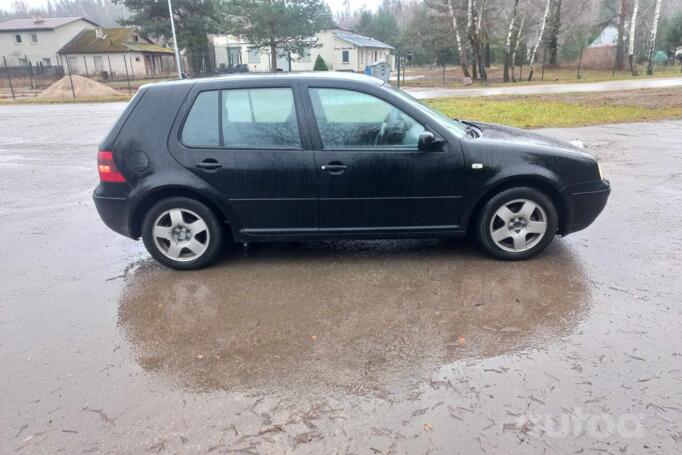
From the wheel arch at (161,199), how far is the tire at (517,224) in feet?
7.95

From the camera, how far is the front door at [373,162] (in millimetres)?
4367

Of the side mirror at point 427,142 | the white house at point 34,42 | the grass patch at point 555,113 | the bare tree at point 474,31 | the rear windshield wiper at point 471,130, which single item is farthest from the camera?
the white house at point 34,42

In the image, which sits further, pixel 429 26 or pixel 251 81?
pixel 429 26

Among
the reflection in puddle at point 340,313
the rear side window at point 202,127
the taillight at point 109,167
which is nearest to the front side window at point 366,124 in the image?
the rear side window at point 202,127

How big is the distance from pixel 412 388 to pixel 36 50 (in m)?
73.1

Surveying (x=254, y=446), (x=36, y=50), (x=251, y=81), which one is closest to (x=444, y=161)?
(x=251, y=81)

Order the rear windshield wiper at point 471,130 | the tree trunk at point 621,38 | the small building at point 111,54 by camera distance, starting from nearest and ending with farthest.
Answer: the rear windshield wiper at point 471,130 → the tree trunk at point 621,38 → the small building at point 111,54

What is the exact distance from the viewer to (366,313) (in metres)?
3.80

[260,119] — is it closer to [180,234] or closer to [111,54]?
[180,234]

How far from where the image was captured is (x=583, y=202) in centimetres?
454

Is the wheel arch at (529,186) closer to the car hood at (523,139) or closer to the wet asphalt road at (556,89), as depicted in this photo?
the car hood at (523,139)

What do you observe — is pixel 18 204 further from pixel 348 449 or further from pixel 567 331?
pixel 567 331

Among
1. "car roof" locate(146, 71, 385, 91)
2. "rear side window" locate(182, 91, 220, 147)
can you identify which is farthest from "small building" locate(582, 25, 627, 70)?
"rear side window" locate(182, 91, 220, 147)

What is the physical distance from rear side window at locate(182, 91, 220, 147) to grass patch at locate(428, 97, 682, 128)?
9.96 meters
